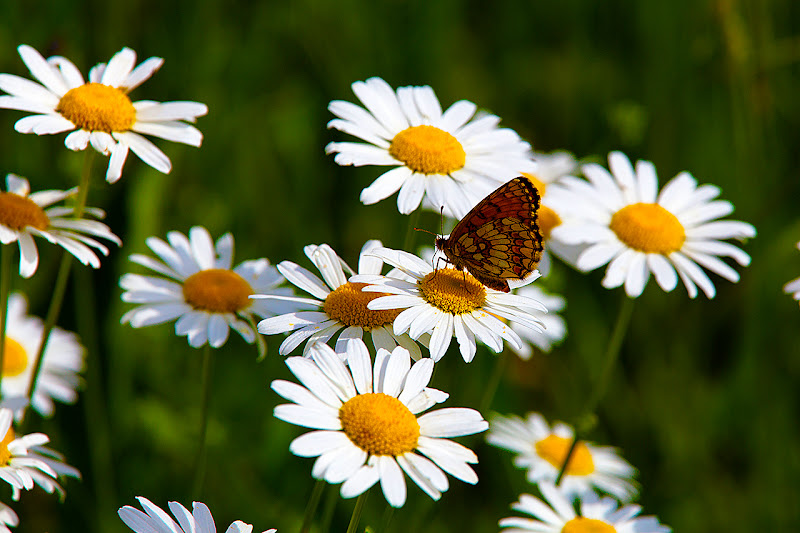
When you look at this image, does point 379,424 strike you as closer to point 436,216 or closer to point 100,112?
point 100,112

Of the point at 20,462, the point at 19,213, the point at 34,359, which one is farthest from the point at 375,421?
the point at 34,359

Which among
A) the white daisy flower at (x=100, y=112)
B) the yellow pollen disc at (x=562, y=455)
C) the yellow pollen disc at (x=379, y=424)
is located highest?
the white daisy flower at (x=100, y=112)

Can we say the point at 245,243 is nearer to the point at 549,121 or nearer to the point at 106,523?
the point at 106,523

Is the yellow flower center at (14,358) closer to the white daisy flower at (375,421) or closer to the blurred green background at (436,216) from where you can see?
the blurred green background at (436,216)

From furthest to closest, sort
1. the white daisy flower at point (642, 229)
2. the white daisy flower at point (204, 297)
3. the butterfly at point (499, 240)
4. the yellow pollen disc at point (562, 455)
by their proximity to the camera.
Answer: the yellow pollen disc at point (562, 455), the white daisy flower at point (642, 229), the white daisy flower at point (204, 297), the butterfly at point (499, 240)

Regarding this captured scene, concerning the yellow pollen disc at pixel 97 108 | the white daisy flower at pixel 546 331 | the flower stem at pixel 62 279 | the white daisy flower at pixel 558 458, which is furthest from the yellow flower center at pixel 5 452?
the white daisy flower at pixel 546 331

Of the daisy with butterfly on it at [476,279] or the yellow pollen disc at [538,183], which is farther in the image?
the yellow pollen disc at [538,183]

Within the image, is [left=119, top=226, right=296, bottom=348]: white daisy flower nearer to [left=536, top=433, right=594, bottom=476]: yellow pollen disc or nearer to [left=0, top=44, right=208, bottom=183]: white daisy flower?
[left=0, top=44, right=208, bottom=183]: white daisy flower
